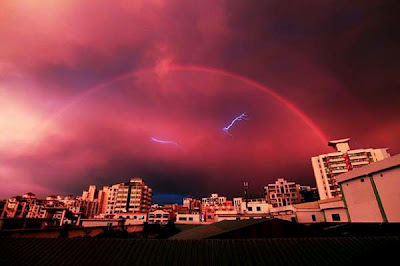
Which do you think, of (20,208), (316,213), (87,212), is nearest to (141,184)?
(20,208)

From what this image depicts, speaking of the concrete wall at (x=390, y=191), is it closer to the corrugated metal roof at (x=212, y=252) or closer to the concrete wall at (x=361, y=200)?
the concrete wall at (x=361, y=200)

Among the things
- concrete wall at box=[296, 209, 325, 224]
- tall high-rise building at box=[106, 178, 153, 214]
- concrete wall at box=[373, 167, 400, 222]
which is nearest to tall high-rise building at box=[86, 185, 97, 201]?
tall high-rise building at box=[106, 178, 153, 214]

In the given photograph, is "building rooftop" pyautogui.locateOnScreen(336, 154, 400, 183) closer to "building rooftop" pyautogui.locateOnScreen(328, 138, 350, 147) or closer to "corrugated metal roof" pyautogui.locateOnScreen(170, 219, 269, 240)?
"corrugated metal roof" pyautogui.locateOnScreen(170, 219, 269, 240)

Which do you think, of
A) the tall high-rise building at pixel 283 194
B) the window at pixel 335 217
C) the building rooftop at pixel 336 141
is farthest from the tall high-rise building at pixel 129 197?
the building rooftop at pixel 336 141

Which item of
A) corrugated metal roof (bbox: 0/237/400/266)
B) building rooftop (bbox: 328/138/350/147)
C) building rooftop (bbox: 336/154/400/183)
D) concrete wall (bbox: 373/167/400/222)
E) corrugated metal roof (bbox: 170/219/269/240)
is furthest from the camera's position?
building rooftop (bbox: 328/138/350/147)

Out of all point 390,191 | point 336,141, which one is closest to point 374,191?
point 390,191

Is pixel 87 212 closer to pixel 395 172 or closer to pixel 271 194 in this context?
pixel 271 194

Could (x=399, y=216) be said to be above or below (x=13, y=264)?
above
